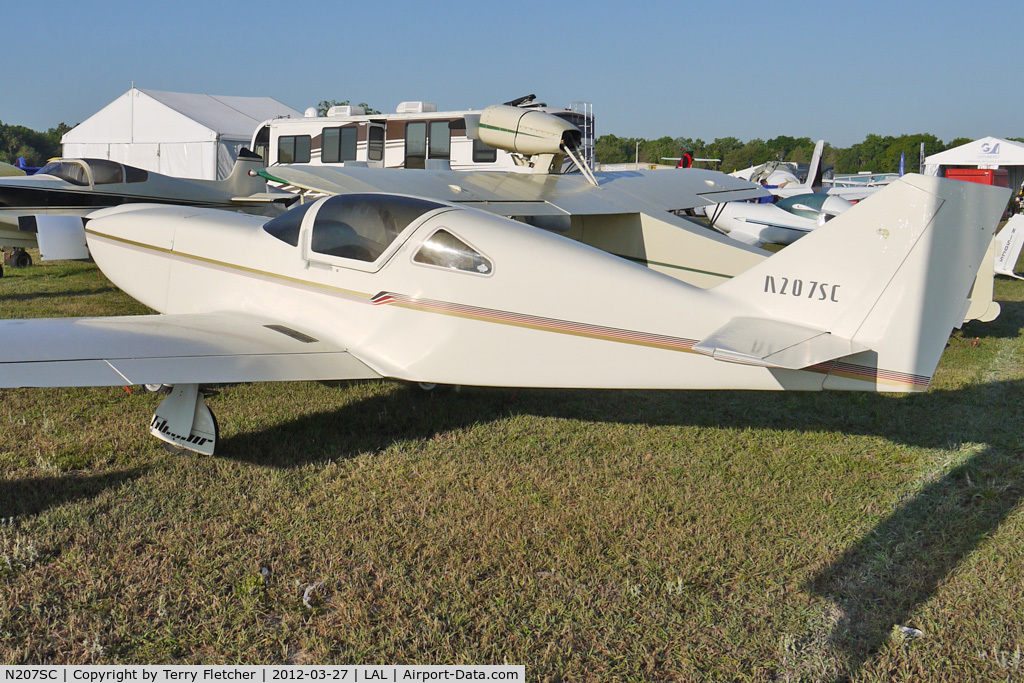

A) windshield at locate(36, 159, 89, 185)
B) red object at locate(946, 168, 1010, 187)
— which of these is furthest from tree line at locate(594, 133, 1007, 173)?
windshield at locate(36, 159, 89, 185)

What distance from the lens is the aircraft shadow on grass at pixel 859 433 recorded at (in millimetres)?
3451

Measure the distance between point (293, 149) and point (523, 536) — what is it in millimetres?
16179

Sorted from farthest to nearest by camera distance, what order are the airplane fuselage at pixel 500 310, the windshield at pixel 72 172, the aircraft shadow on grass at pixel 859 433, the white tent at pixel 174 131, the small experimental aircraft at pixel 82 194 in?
1. the white tent at pixel 174 131
2. the windshield at pixel 72 172
3. the small experimental aircraft at pixel 82 194
4. the airplane fuselage at pixel 500 310
5. the aircraft shadow on grass at pixel 859 433

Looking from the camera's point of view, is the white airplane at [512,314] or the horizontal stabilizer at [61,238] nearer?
the white airplane at [512,314]

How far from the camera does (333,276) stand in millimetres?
5230

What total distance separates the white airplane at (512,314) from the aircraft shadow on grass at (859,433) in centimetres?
72

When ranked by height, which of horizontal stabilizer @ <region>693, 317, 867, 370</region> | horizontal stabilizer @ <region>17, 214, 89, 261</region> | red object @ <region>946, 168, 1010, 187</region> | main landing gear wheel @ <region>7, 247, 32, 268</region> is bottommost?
main landing gear wheel @ <region>7, 247, 32, 268</region>

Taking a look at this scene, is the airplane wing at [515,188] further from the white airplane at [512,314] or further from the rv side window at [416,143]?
the rv side window at [416,143]

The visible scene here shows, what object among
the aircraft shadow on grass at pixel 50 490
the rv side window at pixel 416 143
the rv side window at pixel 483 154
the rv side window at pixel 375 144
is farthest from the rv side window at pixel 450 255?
the rv side window at pixel 375 144

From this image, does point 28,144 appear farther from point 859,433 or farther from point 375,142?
point 859,433

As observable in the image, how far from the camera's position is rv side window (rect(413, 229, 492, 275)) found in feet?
15.7

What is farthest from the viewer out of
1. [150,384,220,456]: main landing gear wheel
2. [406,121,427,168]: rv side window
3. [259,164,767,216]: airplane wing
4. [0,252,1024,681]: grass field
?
[406,121,427,168]: rv side window

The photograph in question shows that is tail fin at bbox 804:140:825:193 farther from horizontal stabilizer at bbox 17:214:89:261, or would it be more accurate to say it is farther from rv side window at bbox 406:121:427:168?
horizontal stabilizer at bbox 17:214:89:261

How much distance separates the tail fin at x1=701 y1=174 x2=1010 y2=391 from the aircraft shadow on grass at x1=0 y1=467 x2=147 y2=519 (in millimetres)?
3543
